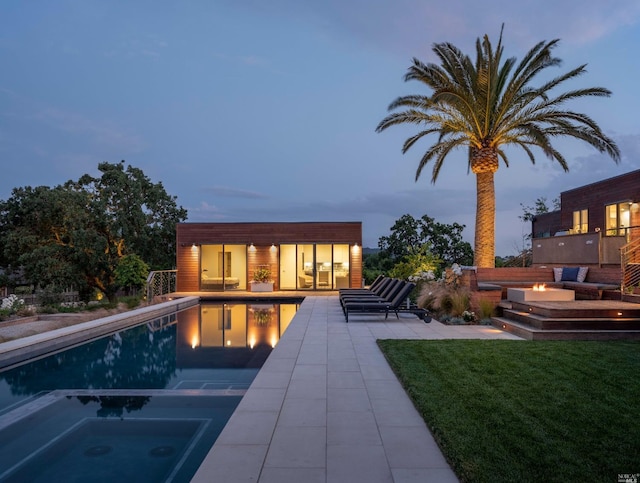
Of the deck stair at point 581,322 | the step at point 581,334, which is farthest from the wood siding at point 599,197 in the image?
the step at point 581,334

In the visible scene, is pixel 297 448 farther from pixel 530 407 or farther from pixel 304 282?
pixel 304 282

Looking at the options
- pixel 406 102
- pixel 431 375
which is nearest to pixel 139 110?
pixel 406 102

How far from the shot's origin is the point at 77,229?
2064 centimetres

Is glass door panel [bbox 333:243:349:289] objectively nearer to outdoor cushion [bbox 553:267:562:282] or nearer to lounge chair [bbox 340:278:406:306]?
lounge chair [bbox 340:278:406:306]

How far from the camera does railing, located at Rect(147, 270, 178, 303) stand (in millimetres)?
14984

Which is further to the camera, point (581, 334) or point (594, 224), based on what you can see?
point (594, 224)

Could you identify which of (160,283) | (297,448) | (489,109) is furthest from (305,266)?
(297,448)

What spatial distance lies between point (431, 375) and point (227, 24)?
1976cm

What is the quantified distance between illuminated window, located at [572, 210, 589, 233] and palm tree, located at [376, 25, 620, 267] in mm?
7709

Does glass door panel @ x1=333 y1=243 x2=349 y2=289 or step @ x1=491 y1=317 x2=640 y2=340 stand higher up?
glass door panel @ x1=333 y1=243 x2=349 y2=289

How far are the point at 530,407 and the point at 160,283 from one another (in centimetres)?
1526

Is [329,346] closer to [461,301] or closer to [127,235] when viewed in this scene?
[461,301]

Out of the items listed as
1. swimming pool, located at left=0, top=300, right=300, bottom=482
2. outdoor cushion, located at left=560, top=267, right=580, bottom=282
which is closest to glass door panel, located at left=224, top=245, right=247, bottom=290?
swimming pool, located at left=0, top=300, right=300, bottom=482

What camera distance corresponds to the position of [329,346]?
7.03m
